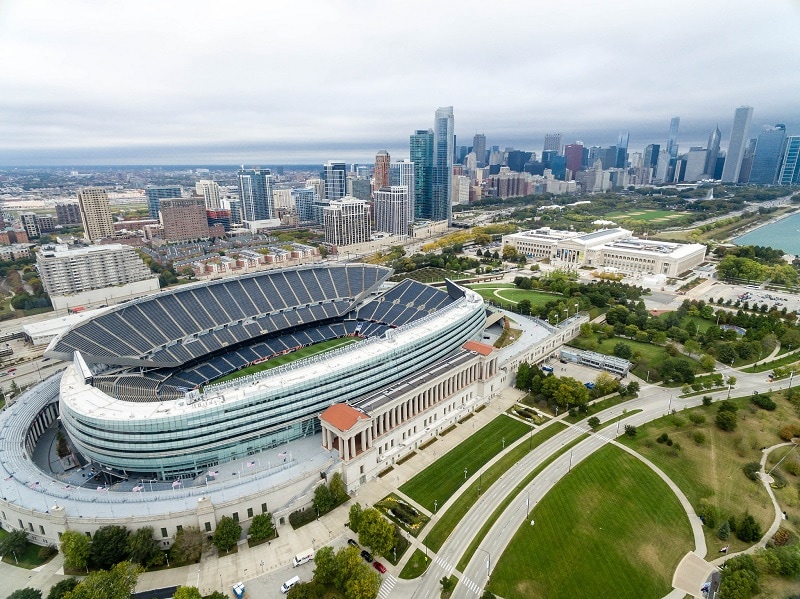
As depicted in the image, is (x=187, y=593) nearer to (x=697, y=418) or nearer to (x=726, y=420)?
(x=697, y=418)

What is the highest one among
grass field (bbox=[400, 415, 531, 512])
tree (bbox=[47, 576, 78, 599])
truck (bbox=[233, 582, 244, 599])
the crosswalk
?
tree (bbox=[47, 576, 78, 599])

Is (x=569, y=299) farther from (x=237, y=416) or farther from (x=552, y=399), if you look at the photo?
(x=237, y=416)

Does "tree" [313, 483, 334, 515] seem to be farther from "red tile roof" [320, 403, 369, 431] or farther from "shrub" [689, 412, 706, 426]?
"shrub" [689, 412, 706, 426]

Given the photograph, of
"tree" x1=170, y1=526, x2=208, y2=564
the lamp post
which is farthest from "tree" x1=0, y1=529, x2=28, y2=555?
the lamp post

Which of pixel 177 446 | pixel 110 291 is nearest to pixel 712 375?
pixel 177 446

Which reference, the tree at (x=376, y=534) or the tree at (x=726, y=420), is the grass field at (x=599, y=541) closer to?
the tree at (x=376, y=534)

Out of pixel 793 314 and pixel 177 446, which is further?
pixel 793 314

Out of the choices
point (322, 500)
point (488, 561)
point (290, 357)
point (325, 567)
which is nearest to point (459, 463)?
point (488, 561)

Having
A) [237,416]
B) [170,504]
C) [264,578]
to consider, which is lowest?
[264,578]
